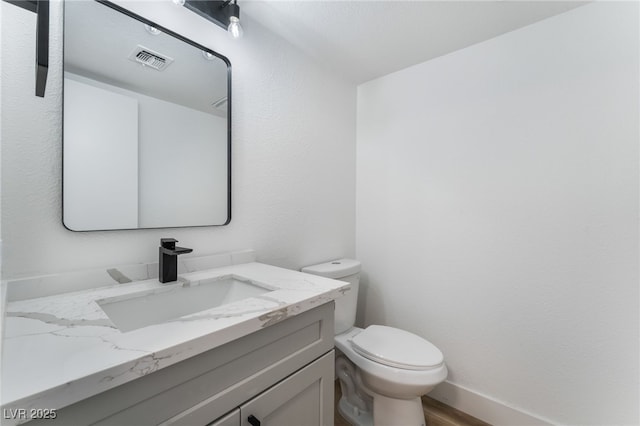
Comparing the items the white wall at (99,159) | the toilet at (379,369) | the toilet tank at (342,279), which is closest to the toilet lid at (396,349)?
the toilet at (379,369)

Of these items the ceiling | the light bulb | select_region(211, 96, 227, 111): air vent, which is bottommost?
select_region(211, 96, 227, 111): air vent

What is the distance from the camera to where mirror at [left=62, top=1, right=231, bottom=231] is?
33.4 inches

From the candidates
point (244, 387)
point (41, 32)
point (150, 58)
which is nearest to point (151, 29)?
point (150, 58)

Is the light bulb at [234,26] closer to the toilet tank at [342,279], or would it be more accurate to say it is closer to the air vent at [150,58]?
the air vent at [150,58]

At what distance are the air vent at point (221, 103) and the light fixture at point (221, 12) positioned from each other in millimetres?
254

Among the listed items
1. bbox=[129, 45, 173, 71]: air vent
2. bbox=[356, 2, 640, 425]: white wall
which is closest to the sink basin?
bbox=[129, 45, 173, 71]: air vent

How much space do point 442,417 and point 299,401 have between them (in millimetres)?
1139

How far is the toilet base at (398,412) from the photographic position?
126 cm

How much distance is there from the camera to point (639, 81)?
1107 mm

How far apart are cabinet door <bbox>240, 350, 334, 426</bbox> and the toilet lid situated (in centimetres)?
40

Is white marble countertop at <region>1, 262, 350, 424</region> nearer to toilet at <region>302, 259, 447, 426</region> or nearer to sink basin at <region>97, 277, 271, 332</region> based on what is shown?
sink basin at <region>97, 277, 271, 332</region>

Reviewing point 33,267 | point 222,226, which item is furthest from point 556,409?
point 33,267

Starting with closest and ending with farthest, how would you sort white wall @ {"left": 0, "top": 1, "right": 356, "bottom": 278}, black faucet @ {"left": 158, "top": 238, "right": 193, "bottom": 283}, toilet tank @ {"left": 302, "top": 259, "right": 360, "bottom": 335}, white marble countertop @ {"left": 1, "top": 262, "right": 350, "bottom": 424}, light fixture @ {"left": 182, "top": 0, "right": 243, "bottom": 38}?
white marble countertop @ {"left": 1, "top": 262, "right": 350, "bottom": 424} < white wall @ {"left": 0, "top": 1, "right": 356, "bottom": 278} < black faucet @ {"left": 158, "top": 238, "right": 193, "bottom": 283} < light fixture @ {"left": 182, "top": 0, "right": 243, "bottom": 38} < toilet tank @ {"left": 302, "top": 259, "right": 360, "bottom": 335}

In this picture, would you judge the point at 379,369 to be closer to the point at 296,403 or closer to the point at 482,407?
the point at 296,403
